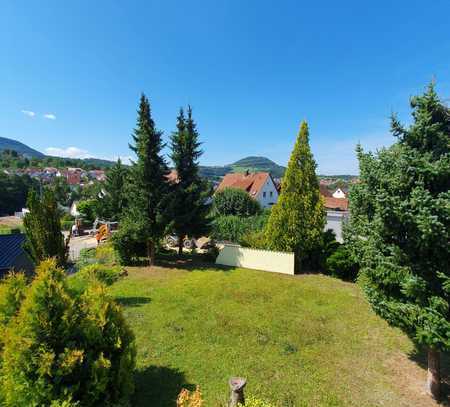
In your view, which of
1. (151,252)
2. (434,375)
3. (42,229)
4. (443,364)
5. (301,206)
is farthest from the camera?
(151,252)

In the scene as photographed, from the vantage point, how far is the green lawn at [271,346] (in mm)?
4742

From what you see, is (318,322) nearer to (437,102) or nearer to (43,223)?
(437,102)

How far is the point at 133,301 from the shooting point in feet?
29.8

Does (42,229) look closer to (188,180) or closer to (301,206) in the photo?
(188,180)

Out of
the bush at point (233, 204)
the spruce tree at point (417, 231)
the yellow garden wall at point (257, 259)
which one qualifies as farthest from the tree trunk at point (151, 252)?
the bush at point (233, 204)

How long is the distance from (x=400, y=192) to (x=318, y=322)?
5040 mm

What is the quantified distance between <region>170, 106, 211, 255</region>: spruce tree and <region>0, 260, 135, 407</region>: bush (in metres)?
10.4

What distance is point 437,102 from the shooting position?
163 inches

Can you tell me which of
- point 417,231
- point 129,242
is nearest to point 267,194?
point 129,242

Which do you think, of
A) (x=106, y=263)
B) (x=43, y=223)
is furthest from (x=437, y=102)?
(x=106, y=263)

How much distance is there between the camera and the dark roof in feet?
38.0

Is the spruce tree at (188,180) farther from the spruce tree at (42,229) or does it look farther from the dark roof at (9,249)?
the dark roof at (9,249)

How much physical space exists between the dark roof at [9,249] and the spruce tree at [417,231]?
1439 centimetres

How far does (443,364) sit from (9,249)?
1723cm
